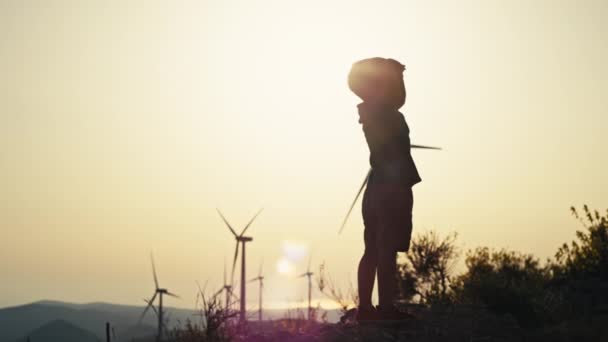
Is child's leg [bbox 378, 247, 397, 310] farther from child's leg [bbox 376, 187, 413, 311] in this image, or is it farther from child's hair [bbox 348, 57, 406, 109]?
child's hair [bbox 348, 57, 406, 109]

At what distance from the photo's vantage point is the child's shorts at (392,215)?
10.8m

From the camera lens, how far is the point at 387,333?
35.0 ft

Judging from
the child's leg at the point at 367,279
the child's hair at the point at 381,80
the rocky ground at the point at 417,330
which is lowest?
the rocky ground at the point at 417,330

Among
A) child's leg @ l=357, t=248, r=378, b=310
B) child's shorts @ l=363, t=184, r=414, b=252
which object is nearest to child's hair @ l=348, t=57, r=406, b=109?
child's shorts @ l=363, t=184, r=414, b=252

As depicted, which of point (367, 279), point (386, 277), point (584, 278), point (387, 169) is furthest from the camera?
point (584, 278)

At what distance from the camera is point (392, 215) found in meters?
10.8

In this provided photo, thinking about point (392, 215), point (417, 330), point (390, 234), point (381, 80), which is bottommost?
point (417, 330)

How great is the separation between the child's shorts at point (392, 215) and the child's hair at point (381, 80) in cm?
125

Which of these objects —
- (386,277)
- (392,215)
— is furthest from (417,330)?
(392,215)

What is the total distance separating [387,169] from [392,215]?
674mm

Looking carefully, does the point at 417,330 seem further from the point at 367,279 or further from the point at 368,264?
the point at 368,264

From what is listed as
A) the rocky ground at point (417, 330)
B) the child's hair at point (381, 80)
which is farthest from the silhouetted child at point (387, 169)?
the rocky ground at point (417, 330)

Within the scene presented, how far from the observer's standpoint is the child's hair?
1077 centimetres

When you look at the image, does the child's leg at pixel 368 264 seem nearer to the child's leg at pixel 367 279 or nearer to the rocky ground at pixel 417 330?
the child's leg at pixel 367 279
